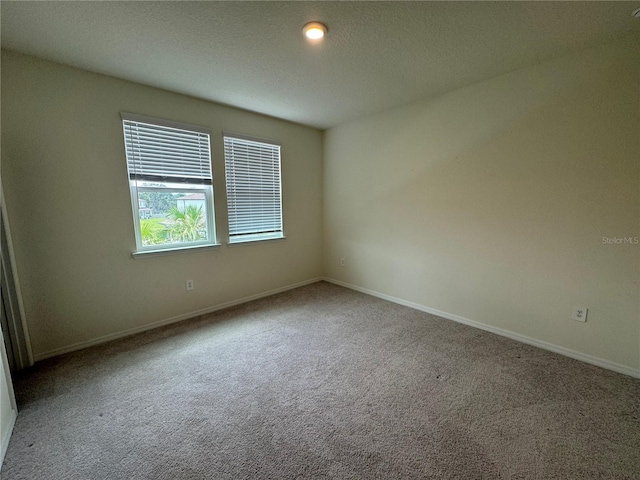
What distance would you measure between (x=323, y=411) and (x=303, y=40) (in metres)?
2.53

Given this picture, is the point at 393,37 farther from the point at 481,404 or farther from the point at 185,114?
the point at 481,404

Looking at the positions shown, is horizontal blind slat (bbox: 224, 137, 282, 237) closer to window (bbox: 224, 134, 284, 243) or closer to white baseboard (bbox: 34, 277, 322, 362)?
window (bbox: 224, 134, 284, 243)

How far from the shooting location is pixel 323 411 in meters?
1.69

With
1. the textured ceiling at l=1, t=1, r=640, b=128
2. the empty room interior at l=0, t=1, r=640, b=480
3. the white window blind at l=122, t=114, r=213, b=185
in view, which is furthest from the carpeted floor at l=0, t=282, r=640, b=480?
the textured ceiling at l=1, t=1, r=640, b=128

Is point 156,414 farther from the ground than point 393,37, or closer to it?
closer to it

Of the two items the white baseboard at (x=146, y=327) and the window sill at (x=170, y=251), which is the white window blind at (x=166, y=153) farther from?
the white baseboard at (x=146, y=327)

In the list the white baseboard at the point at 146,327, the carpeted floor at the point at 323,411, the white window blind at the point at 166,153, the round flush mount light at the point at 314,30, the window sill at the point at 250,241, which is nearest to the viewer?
the carpeted floor at the point at 323,411

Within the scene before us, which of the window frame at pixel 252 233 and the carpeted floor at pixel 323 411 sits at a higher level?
the window frame at pixel 252 233

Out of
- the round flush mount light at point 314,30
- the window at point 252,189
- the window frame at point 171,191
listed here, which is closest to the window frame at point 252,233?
the window at point 252,189

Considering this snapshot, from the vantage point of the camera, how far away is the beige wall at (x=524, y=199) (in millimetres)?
2002

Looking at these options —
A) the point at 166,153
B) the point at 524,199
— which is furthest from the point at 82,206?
the point at 524,199

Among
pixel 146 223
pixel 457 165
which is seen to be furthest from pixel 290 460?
pixel 457 165

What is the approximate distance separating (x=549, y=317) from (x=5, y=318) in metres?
4.43

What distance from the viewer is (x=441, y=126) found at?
2.88 meters
